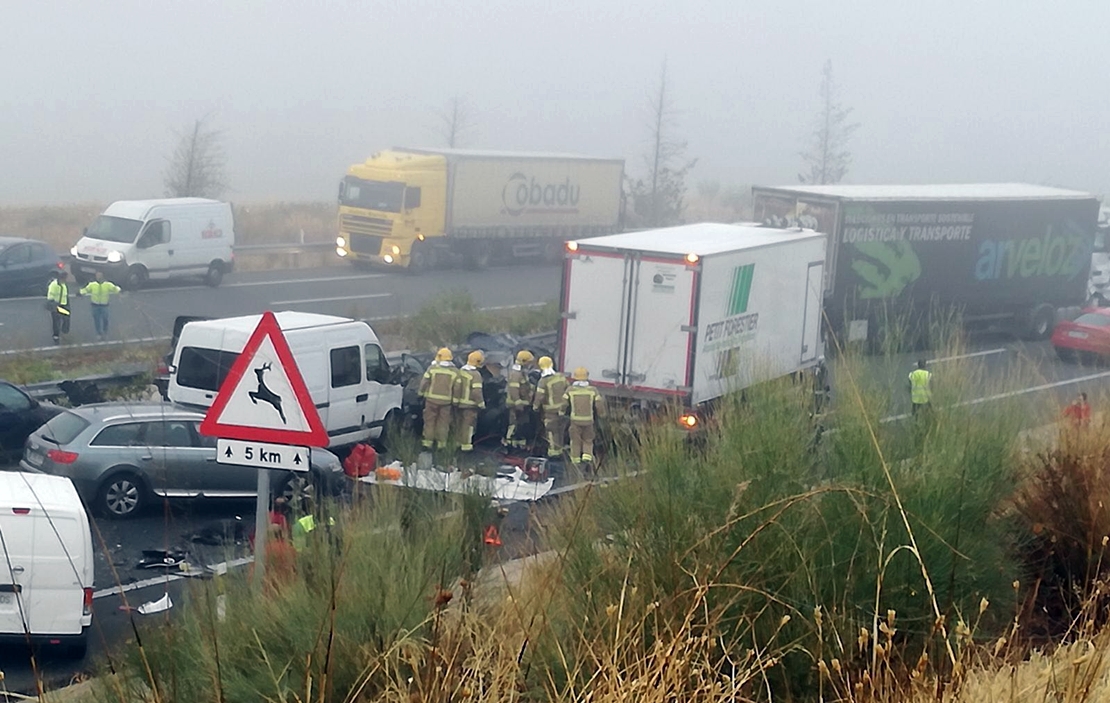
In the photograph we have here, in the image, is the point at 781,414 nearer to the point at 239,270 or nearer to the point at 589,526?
the point at 589,526

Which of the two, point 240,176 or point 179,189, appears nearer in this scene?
point 179,189

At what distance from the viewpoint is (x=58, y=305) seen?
22359 mm

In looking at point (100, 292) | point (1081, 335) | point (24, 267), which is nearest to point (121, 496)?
point (100, 292)

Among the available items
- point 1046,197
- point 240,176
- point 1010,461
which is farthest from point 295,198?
point 1010,461

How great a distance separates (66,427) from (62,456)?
487 millimetres

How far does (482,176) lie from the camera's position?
1501 inches

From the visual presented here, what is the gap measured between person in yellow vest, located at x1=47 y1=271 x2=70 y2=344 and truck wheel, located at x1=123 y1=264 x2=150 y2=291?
5.79 metres

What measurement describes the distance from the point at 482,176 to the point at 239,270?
24.7ft

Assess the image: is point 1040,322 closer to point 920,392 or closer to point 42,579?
point 920,392

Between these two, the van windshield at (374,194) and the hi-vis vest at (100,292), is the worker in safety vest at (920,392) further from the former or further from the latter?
the van windshield at (374,194)

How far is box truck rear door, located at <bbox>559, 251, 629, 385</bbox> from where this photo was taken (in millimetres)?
17609

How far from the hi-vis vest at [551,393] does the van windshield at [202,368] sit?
3781mm

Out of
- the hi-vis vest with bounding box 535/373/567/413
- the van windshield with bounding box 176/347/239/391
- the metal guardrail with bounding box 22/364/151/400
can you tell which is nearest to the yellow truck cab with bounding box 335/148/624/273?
the metal guardrail with bounding box 22/364/151/400

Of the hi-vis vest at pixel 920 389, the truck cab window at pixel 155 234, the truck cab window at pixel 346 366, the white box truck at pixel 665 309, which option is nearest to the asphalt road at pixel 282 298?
the truck cab window at pixel 155 234
